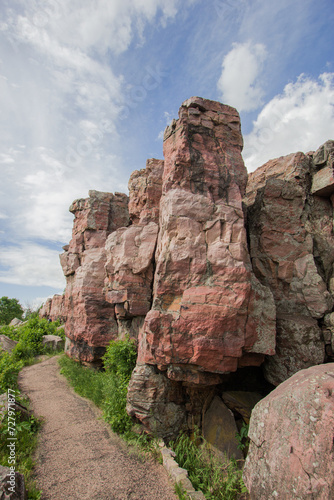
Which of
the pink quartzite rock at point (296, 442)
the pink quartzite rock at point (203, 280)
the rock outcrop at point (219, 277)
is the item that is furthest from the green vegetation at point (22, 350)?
the pink quartzite rock at point (296, 442)

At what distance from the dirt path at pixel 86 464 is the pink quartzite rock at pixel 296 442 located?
2676mm

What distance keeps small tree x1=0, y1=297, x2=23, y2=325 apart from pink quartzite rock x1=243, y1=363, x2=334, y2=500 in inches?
1198

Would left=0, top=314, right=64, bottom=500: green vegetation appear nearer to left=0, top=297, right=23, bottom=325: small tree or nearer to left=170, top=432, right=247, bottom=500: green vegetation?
left=170, top=432, right=247, bottom=500: green vegetation

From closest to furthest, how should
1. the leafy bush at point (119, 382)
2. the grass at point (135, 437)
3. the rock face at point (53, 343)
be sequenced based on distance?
the grass at point (135, 437)
the leafy bush at point (119, 382)
the rock face at point (53, 343)

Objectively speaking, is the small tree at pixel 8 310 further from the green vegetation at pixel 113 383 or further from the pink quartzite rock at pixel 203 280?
the pink quartzite rock at pixel 203 280

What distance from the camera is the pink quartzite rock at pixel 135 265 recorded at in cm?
913

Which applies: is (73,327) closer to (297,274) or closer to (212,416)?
(212,416)

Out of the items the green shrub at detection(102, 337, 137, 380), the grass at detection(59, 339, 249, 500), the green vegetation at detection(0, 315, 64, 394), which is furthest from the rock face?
the green shrub at detection(102, 337, 137, 380)

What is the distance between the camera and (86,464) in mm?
6234

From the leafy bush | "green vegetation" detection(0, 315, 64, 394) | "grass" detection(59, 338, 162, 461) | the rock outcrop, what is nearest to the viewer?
the rock outcrop

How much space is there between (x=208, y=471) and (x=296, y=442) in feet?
11.9

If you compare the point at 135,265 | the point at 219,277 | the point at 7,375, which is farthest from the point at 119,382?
the point at 219,277

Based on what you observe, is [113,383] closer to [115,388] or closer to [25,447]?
[115,388]

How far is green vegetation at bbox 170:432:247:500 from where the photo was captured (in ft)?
18.0
